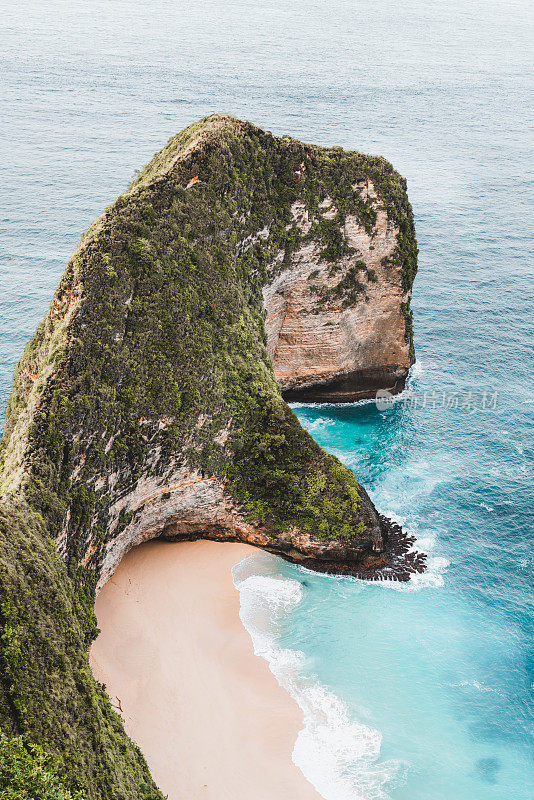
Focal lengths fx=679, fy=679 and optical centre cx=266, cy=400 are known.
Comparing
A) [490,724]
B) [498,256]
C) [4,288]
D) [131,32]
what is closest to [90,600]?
[490,724]

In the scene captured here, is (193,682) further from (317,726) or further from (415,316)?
(415,316)

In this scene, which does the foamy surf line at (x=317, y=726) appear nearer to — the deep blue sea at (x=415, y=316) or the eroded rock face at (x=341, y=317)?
the deep blue sea at (x=415, y=316)

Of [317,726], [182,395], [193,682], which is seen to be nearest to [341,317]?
[182,395]

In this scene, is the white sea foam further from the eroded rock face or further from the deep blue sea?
the eroded rock face

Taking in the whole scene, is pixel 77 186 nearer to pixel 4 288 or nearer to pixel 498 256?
pixel 4 288

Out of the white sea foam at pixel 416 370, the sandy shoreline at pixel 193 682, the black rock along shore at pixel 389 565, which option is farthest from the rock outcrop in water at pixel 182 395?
the white sea foam at pixel 416 370

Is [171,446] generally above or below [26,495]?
below
